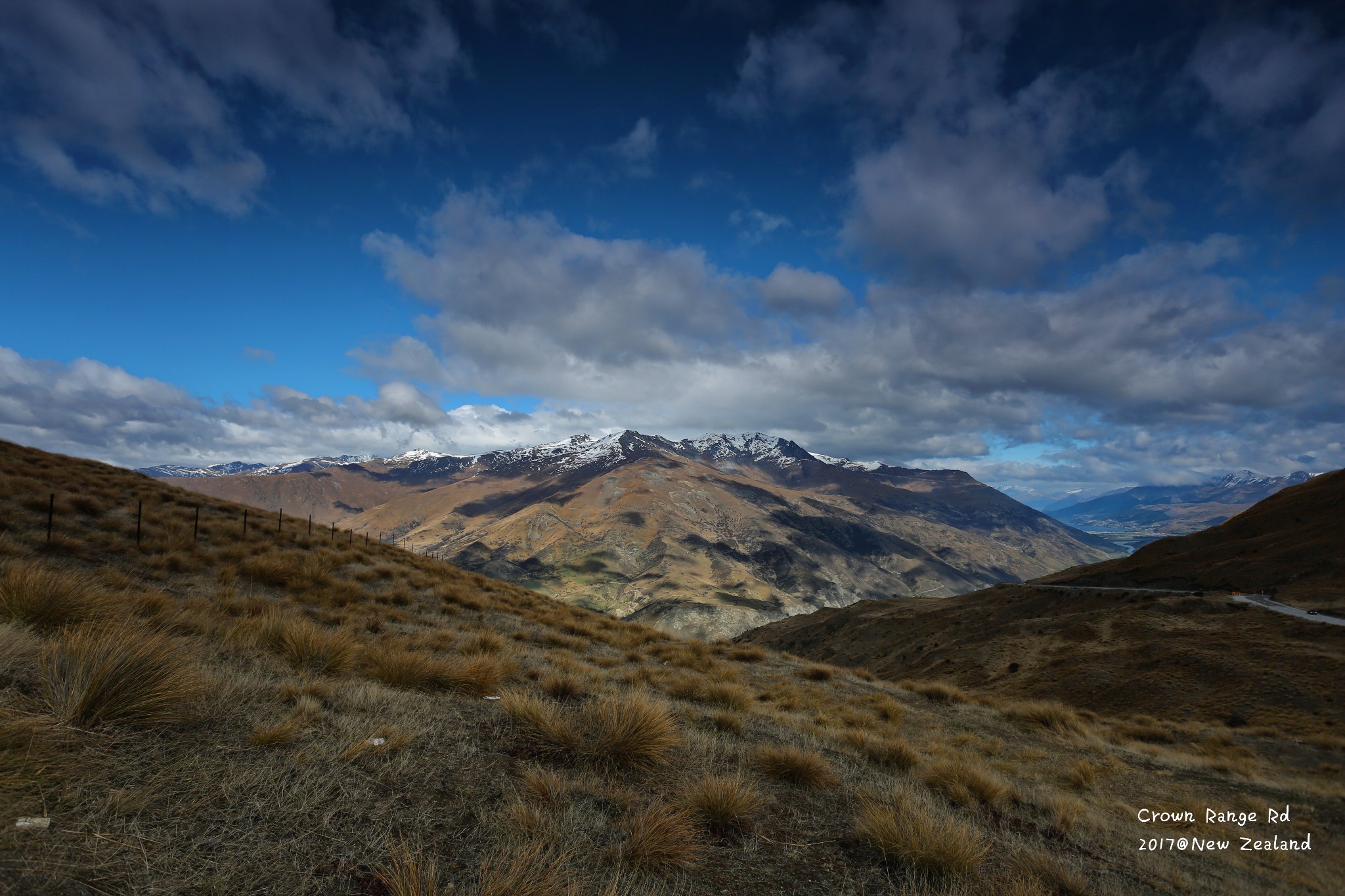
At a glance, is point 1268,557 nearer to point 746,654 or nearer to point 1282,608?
point 1282,608

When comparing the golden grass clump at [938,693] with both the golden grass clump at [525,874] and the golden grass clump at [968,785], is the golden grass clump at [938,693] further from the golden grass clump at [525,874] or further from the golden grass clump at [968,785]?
the golden grass clump at [525,874]

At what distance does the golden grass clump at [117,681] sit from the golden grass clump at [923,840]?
19.7ft

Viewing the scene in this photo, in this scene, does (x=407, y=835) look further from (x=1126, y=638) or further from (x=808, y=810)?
(x=1126, y=638)

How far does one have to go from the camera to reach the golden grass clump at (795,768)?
5957 mm

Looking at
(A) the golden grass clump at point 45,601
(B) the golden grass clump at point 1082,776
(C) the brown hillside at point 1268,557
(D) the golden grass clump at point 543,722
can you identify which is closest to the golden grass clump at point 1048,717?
(B) the golden grass clump at point 1082,776

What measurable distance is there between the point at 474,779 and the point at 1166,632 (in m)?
44.7

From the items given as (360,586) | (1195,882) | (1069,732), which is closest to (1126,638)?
(1069,732)

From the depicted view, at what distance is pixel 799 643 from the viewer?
70.6 metres

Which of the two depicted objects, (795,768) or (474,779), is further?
(795,768)

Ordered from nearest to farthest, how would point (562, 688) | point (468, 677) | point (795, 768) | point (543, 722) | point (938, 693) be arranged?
point (543, 722), point (795, 768), point (468, 677), point (562, 688), point (938, 693)

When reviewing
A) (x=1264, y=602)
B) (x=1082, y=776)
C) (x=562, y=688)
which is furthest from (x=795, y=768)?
(x=1264, y=602)

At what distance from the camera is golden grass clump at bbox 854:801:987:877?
444 cm

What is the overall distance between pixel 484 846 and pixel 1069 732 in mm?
15491

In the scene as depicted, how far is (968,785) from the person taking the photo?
687cm
